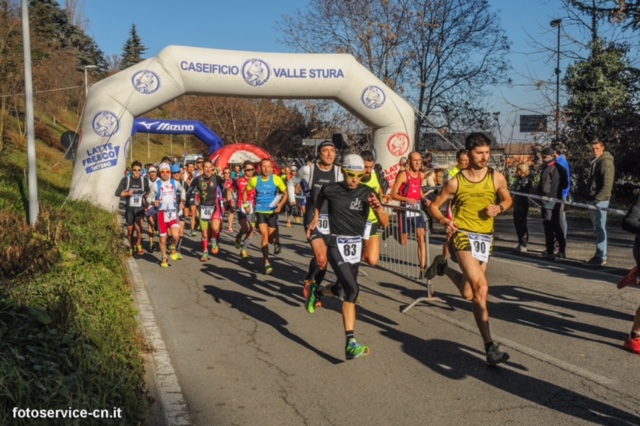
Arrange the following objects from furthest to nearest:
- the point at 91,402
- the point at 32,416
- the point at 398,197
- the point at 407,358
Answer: the point at 398,197 < the point at 407,358 < the point at 91,402 < the point at 32,416

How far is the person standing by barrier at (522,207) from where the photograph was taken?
1275 cm

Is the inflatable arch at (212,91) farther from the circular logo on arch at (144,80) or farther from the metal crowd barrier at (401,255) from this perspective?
the metal crowd barrier at (401,255)

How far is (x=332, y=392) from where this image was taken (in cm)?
500

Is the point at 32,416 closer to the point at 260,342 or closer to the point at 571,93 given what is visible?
the point at 260,342

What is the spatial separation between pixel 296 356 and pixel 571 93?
22.8 meters

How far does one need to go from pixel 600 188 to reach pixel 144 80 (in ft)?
34.8

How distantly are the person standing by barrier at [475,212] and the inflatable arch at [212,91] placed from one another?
36.6 ft

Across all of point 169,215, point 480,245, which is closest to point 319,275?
point 480,245

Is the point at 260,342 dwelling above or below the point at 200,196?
below

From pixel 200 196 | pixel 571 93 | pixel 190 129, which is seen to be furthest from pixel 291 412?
pixel 190 129

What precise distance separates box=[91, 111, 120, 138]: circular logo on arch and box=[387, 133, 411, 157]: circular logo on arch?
7225mm

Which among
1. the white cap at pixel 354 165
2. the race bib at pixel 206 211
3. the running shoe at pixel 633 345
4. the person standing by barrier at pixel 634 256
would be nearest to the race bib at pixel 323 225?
the white cap at pixel 354 165

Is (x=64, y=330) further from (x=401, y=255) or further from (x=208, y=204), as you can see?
(x=401, y=255)

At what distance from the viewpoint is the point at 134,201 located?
13.2 meters
